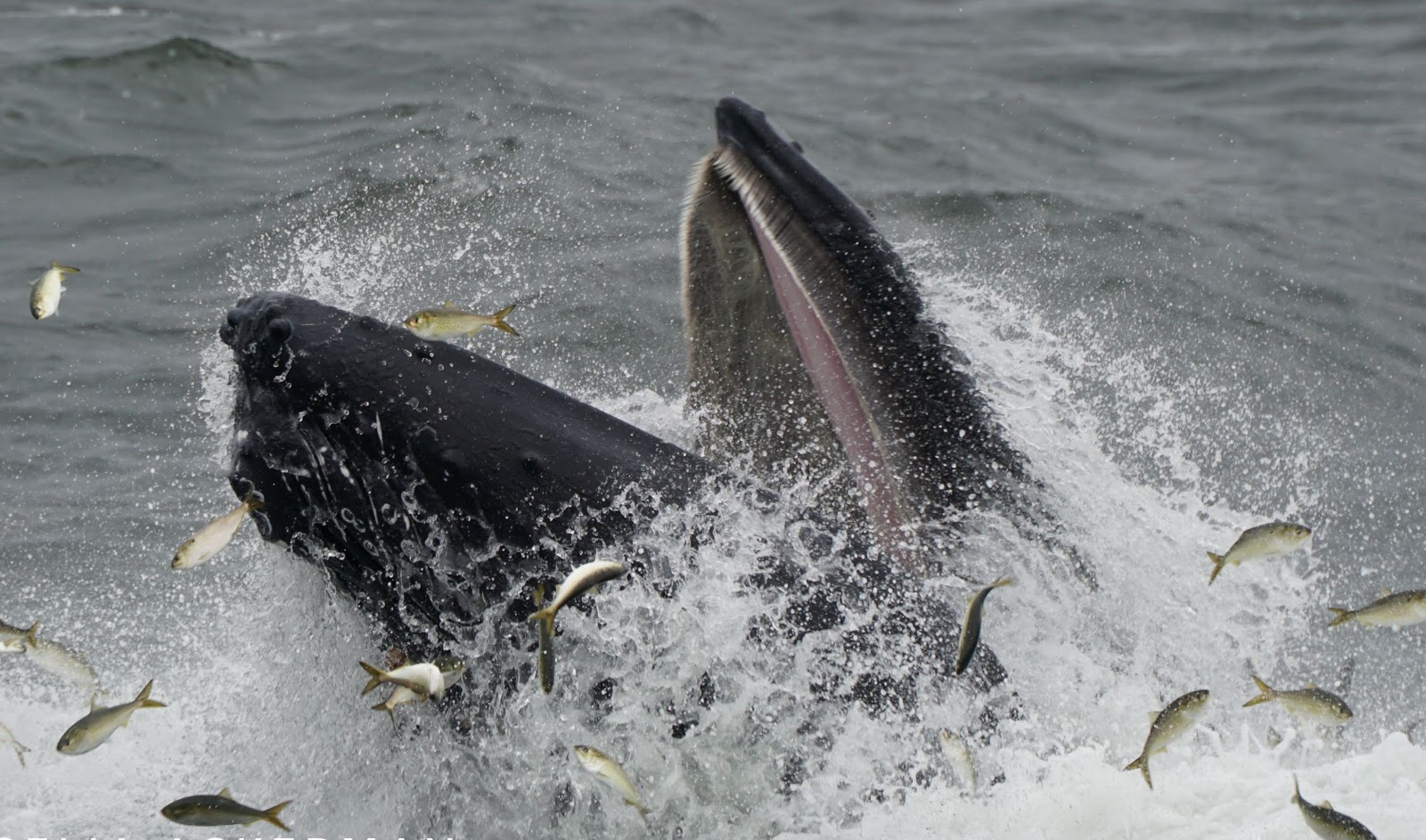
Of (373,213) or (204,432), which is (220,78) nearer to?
(373,213)

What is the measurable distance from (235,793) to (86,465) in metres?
3.34

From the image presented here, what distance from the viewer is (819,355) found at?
449 centimetres

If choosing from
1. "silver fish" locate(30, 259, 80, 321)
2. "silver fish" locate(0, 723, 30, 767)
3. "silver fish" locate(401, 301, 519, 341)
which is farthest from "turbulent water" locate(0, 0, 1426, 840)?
"silver fish" locate(30, 259, 80, 321)

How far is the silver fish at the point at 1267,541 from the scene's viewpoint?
15.0 feet

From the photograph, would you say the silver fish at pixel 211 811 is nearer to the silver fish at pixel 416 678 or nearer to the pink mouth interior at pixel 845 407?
the silver fish at pixel 416 678

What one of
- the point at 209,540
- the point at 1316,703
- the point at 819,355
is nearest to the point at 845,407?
the point at 819,355

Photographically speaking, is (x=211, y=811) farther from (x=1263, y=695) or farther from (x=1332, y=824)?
(x=1263, y=695)

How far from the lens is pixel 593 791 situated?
4.03m

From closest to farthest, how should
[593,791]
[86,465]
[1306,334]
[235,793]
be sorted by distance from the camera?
[593,791], [235,793], [86,465], [1306,334]

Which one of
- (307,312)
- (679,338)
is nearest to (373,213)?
(679,338)

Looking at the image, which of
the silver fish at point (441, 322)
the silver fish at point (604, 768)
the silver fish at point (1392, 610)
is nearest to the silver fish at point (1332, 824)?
the silver fish at point (1392, 610)

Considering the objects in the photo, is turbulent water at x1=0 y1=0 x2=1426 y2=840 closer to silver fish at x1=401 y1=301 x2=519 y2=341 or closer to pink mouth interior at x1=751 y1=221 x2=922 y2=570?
pink mouth interior at x1=751 y1=221 x2=922 y2=570

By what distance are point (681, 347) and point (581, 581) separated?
4795 mm

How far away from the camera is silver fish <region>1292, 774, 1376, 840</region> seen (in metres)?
3.68
